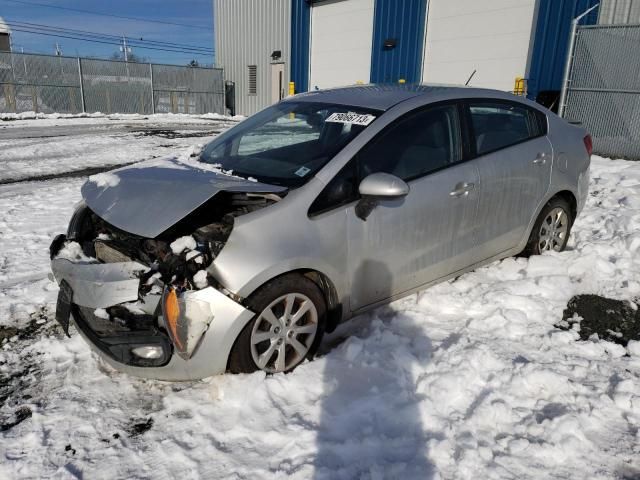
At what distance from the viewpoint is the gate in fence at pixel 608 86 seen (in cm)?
905

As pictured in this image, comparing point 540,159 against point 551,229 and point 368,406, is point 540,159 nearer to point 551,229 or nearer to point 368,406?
point 551,229

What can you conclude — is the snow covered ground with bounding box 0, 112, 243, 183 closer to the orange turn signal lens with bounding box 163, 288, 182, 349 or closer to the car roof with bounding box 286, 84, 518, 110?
the car roof with bounding box 286, 84, 518, 110

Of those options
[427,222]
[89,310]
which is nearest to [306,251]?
[427,222]

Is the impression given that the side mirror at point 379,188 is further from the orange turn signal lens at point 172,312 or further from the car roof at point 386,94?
the orange turn signal lens at point 172,312

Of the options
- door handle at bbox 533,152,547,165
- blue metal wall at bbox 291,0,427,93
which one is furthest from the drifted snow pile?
blue metal wall at bbox 291,0,427,93

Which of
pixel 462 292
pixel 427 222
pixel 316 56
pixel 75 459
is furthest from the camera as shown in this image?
pixel 316 56

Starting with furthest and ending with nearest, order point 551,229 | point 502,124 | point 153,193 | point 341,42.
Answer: point 341,42
point 551,229
point 502,124
point 153,193

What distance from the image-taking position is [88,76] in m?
22.2

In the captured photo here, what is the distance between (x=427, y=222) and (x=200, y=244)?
1550mm

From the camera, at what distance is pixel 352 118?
132 inches

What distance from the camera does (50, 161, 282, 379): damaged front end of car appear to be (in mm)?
2510

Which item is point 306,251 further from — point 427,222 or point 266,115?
point 266,115

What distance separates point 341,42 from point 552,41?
7.83 m

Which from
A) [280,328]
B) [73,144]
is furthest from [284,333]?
[73,144]
